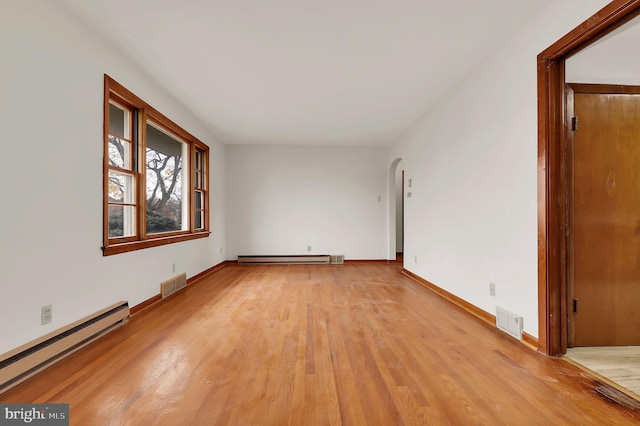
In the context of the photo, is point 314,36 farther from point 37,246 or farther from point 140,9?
point 37,246

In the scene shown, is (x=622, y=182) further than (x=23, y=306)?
Yes

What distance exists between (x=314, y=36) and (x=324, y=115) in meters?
2.01

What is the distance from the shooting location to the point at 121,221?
3074 millimetres

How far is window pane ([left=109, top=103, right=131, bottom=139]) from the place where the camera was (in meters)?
2.96

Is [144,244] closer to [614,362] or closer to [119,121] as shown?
[119,121]

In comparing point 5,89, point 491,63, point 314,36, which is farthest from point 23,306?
point 491,63

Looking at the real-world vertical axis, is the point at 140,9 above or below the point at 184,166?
above

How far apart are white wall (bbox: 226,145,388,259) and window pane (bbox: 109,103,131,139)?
332cm

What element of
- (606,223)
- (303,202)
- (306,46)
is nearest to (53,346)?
(306,46)

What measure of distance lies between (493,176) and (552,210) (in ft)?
2.35

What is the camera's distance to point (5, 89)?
175cm

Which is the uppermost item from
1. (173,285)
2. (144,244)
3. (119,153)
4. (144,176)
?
(119,153)

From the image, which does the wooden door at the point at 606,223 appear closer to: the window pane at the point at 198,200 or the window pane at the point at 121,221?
the window pane at the point at 121,221

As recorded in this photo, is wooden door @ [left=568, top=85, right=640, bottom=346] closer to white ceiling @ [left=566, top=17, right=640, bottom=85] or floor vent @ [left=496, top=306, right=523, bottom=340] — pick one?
white ceiling @ [left=566, top=17, right=640, bottom=85]
